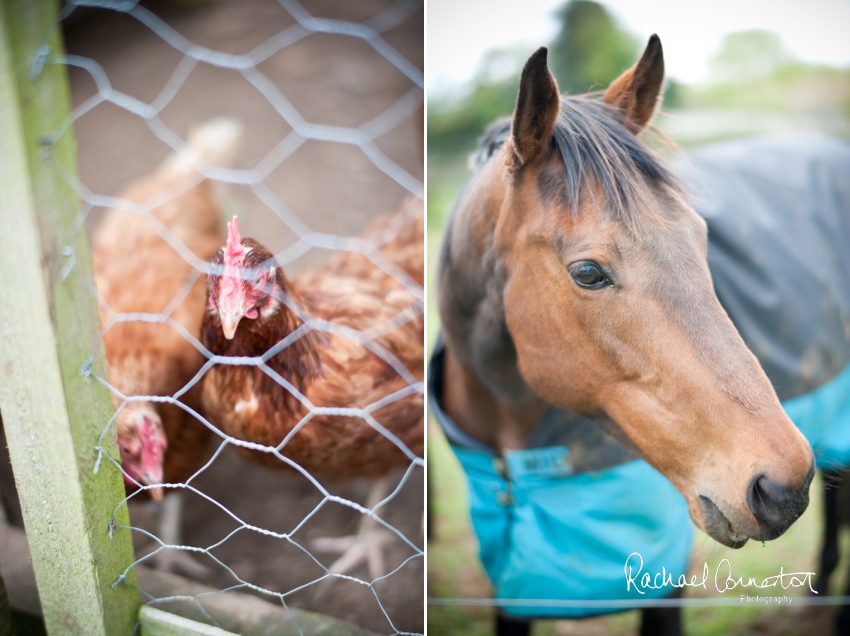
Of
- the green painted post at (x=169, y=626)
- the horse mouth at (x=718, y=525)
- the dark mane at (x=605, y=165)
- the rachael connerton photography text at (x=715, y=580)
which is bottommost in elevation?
the green painted post at (x=169, y=626)

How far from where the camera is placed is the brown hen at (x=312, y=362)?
99 centimetres

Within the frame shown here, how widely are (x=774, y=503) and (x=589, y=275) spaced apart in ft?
1.36

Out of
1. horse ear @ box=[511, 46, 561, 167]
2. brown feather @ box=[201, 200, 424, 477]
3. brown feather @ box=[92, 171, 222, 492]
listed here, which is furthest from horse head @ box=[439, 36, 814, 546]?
brown feather @ box=[92, 171, 222, 492]

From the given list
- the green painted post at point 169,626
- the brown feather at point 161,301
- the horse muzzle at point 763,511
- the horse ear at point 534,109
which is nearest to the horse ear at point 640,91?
the horse ear at point 534,109

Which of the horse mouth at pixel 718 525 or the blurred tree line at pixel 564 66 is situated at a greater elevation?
the blurred tree line at pixel 564 66

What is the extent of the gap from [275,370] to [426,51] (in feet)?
2.23

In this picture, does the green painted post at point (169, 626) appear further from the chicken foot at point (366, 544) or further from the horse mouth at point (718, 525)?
the horse mouth at point (718, 525)

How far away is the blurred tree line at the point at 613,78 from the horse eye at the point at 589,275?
38 centimetres

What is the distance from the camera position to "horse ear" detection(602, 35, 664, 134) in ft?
2.79

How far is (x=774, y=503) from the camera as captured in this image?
741mm

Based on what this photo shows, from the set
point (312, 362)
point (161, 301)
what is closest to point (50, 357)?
point (312, 362)

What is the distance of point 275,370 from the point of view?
1.10 m

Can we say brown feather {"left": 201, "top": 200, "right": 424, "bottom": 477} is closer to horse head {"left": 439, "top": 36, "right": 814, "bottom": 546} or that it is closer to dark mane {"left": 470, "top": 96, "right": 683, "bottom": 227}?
horse head {"left": 439, "top": 36, "right": 814, "bottom": 546}

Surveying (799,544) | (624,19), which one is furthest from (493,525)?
(624,19)
